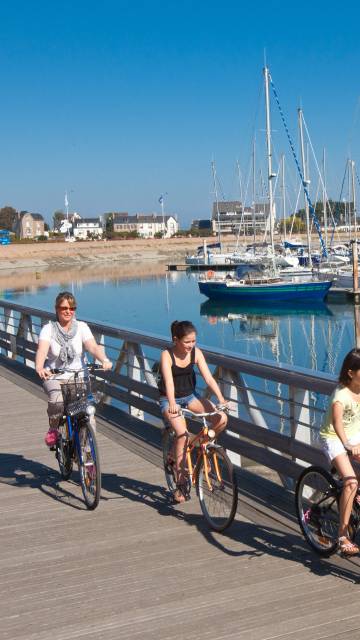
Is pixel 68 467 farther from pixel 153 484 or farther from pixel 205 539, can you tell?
pixel 205 539

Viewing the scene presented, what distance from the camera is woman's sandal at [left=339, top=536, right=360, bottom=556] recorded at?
4648 mm

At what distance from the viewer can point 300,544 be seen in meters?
5.43

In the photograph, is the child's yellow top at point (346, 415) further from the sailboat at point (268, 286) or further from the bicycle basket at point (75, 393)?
the sailboat at point (268, 286)

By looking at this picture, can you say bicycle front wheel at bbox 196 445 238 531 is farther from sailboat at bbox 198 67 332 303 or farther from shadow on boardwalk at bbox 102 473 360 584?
sailboat at bbox 198 67 332 303

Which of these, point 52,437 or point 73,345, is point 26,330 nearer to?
point 52,437

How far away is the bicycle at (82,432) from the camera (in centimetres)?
637

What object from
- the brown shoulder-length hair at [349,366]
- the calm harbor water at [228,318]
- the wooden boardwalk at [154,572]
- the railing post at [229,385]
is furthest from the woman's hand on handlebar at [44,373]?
the calm harbor water at [228,318]

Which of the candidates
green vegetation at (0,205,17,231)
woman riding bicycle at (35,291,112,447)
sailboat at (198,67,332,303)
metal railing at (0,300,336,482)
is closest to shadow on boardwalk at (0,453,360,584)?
metal railing at (0,300,336,482)

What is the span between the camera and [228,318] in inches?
1821

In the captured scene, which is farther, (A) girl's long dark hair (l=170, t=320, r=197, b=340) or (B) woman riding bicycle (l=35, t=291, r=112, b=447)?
(B) woman riding bicycle (l=35, t=291, r=112, b=447)

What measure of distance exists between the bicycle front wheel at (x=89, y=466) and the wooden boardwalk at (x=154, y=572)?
130 mm

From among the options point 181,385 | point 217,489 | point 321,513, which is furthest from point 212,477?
point 321,513

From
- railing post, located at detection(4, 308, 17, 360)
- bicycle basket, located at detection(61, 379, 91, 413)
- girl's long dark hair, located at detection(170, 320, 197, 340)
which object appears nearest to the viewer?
girl's long dark hair, located at detection(170, 320, 197, 340)

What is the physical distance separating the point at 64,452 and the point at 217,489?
1.84m
